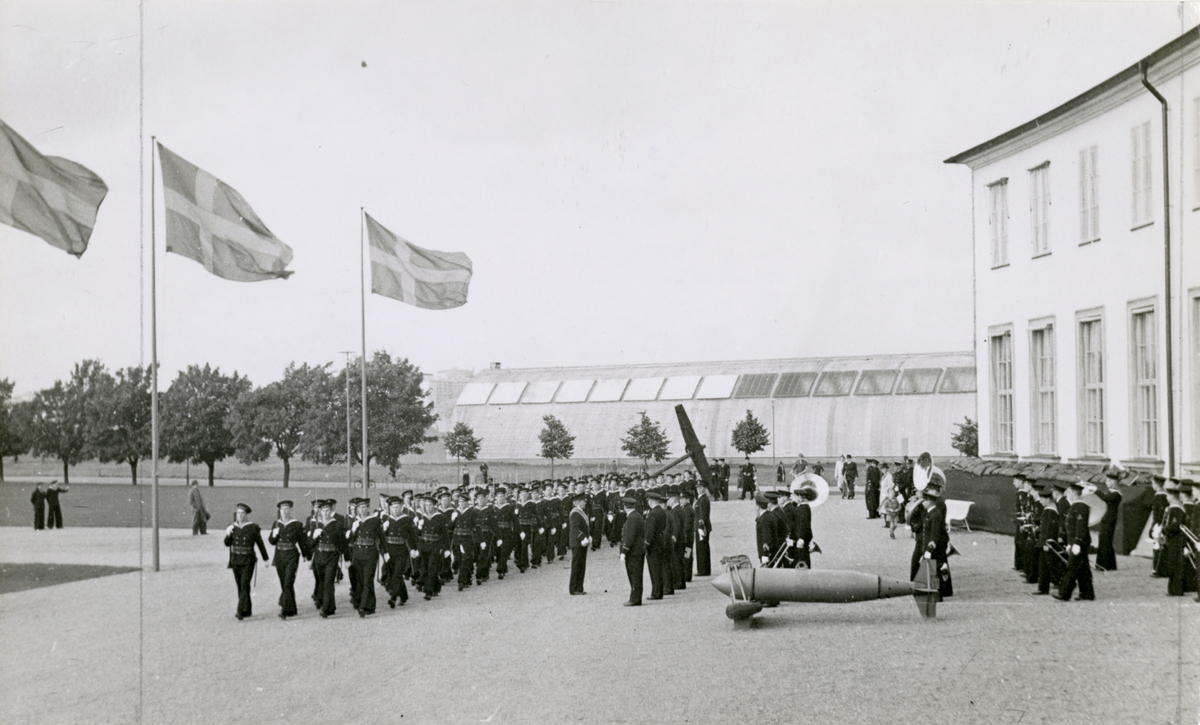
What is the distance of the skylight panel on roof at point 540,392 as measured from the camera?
2724 inches

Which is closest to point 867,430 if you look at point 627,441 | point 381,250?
point 627,441

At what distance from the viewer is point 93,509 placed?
1588 inches

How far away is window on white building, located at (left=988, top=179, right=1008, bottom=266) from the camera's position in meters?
24.9

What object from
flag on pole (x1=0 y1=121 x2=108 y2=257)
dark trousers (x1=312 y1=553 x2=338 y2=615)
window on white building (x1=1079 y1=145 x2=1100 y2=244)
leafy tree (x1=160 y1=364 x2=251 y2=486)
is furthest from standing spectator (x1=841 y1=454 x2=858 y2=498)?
flag on pole (x1=0 y1=121 x2=108 y2=257)

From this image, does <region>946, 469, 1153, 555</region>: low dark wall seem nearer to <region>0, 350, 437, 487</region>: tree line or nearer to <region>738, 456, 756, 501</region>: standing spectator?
<region>738, 456, 756, 501</region>: standing spectator

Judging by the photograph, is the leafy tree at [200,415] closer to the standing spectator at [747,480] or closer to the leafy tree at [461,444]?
the leafy tree at [461,444]

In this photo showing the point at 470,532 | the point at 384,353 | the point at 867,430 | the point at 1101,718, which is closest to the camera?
the point at 1101,718

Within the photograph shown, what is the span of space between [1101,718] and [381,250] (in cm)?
1630

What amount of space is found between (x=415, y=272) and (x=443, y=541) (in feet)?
24.5

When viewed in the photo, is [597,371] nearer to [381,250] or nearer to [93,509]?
[93,509]

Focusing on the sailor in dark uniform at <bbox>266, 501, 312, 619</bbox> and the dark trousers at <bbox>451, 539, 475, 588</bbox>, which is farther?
the dark trousers at <bbox>451, 539, 475, 588</bbox>

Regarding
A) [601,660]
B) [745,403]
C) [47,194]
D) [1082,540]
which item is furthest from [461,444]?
[47,194]

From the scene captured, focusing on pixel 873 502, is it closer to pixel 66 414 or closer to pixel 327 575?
pixel 327 575

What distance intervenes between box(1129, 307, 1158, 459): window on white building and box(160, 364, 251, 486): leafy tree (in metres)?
49.8
